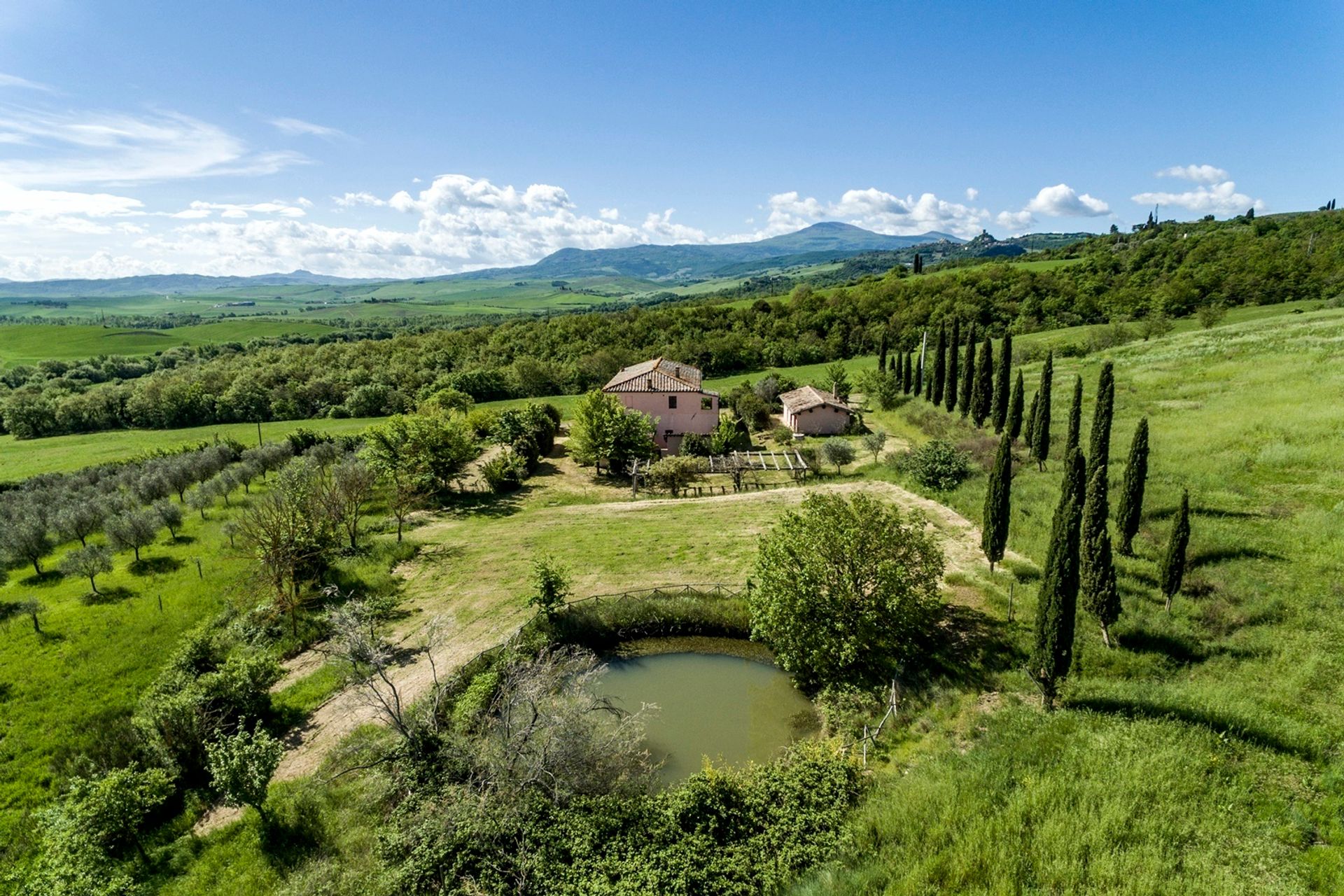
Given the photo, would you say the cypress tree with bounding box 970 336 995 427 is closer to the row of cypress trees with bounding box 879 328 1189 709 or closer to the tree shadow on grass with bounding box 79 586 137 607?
the row of cypress trees with bounding box 879 328 1189 709

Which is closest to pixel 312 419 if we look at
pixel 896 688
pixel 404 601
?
pixel 404 601

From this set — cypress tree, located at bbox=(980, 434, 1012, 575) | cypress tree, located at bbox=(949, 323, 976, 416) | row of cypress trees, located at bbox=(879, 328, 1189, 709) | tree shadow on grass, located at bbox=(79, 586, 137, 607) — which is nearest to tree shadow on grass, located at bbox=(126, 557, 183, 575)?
tree shadow on grass, located at bbox=(79, 586, 137, 607)

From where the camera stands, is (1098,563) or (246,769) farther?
(1098,563)

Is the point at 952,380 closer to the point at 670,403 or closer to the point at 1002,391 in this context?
the point at 1002,391

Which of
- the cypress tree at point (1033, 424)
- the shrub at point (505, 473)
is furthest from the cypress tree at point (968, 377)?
the shrub at point (505, 473)

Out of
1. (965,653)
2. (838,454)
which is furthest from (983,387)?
(965,653)

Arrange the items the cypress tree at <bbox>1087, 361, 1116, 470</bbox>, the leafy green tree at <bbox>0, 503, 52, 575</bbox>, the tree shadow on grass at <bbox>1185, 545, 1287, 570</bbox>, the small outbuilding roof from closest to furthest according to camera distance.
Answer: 1. the tree shadow on grass at <bbox>1185, 545, 1287, 570</bbox>
2. the cypress tree at <bbox>1087, 361, 1116, 470</bbox>
3. the leafy green tree at <bbox>0, 503, 52, 575</bbox>
4. the small outbuilding roof
